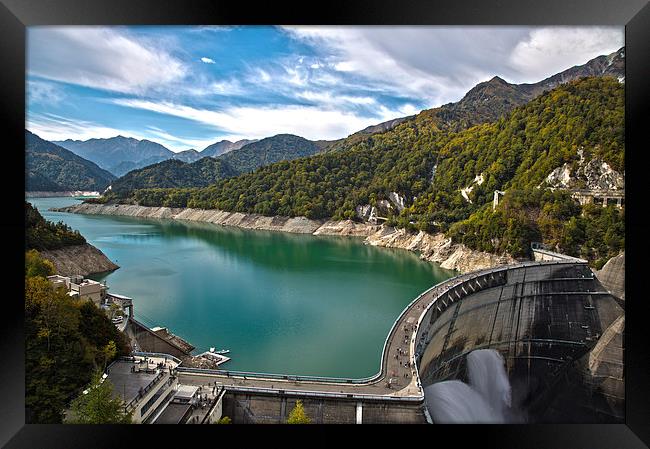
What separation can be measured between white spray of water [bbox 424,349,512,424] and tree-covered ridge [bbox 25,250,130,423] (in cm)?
431

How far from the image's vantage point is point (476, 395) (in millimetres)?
7254

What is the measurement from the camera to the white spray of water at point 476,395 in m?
5.97

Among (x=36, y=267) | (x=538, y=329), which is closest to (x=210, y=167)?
(x=36, y=267)

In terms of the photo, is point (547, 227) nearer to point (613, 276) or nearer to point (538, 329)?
point (613, 276)

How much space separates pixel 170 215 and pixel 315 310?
2672 cm

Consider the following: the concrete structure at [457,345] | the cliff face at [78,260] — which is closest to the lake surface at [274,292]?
the cliff face at [78,260]

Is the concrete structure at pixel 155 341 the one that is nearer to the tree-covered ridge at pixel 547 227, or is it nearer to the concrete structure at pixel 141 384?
the concrete structure at pixel 141 384

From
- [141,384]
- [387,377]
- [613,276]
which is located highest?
[613,276]

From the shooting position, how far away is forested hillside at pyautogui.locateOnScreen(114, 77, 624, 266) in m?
15.6

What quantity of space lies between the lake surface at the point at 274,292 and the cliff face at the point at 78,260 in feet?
1.67

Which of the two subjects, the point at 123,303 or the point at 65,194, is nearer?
the point at 123,303

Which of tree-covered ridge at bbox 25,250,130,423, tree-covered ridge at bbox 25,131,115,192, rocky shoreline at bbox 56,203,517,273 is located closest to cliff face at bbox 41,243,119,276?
tree-covered ridge at bbox 25,250,130,423

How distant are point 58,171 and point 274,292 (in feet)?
90.7

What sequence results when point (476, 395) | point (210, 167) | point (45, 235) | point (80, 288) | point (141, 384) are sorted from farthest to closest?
1. point (210, 167)
2. point (45, 235)
3. point (476, 395)
4. point (80, 288)
5. point (141, 384)
